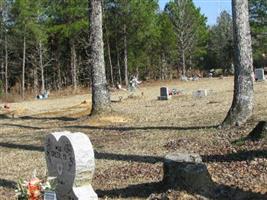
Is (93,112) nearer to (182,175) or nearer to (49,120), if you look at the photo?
(49,120)

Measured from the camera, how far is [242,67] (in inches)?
496

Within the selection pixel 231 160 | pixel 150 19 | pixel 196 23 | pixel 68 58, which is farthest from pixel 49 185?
pixel 196 23

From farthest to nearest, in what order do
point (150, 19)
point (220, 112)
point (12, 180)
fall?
1. point (150, 19)
2. point (220, 112)
3. point (12, 180)

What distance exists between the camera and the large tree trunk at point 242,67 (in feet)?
41.3

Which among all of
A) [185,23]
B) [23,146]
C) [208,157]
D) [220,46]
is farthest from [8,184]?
[220,46]

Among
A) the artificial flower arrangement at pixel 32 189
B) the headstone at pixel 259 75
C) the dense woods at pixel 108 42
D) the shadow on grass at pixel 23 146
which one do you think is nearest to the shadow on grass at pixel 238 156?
the artificial flower arrangement at pixel 32 189

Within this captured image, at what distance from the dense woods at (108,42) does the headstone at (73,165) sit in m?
36.7

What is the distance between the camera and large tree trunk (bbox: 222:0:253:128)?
41.3ft

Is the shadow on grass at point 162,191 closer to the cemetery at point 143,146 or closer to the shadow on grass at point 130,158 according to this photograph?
the cemetery at point 143,146

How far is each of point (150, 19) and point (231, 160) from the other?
157ft

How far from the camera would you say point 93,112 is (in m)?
18.2

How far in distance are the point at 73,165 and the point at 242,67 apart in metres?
6.71

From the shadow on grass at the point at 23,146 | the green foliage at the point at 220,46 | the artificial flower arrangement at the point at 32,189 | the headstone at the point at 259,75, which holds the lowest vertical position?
the shadow on grass at the point at 23,146

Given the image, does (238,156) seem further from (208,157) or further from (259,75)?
(259,75)
